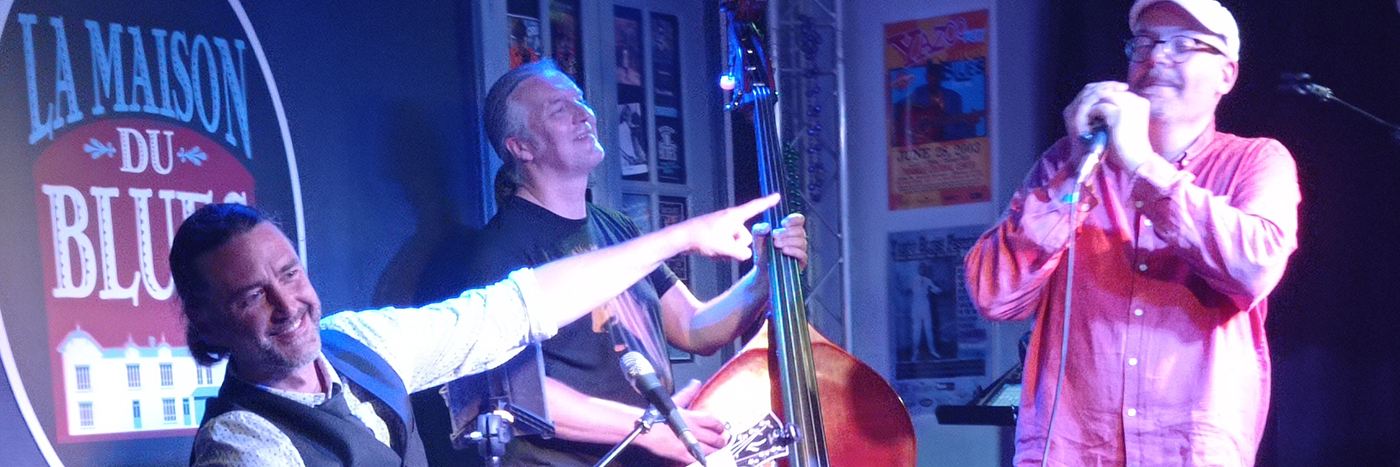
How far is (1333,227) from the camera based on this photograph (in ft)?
12.4

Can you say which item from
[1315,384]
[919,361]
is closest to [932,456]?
[919,361]

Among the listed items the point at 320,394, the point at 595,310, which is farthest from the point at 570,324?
the point at 320,394

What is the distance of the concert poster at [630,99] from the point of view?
165 inches

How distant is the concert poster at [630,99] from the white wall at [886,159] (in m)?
1.65

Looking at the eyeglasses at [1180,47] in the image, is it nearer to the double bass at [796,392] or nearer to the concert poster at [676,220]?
the double bass at [796,392]

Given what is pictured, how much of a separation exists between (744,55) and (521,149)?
0.68 metres

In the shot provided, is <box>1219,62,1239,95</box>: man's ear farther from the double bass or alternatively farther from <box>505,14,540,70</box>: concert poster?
<box>505,14,540,70</box>: concert poster

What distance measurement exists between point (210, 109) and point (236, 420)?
1.10 m

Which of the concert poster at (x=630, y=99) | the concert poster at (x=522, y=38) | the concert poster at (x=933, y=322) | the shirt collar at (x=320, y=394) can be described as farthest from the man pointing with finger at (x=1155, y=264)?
the concert poster at (x=933, y=322)

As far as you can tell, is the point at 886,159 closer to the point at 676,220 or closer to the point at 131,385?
the point at 676,220

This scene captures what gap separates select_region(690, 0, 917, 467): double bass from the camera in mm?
2527

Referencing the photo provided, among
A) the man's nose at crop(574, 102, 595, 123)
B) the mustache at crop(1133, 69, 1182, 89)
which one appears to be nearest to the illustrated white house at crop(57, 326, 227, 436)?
the man's nose at crop(574, 102, 595, 123)

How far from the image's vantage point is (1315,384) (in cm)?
382

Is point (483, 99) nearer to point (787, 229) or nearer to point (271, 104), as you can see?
point (271, 104)
